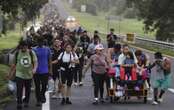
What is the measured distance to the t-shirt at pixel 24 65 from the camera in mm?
16797

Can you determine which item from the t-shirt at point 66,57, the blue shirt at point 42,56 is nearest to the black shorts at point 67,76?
the t-shirt at point 66,57

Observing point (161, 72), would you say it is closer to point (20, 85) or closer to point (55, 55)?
point (55, 55)

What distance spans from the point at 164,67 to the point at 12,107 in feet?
15.2

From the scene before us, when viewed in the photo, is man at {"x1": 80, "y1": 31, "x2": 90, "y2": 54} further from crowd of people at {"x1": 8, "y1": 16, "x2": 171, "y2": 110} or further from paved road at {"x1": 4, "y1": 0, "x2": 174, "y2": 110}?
paved road at {"x1": 4, "y1": 0, "x2": 174, "y2": 110}

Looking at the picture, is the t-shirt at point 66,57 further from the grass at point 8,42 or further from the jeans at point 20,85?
the grass at point 8,42

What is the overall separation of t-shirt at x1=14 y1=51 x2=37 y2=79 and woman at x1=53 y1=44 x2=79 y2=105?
1850 millimetres

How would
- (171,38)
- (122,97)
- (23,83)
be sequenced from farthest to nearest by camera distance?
(171,38) → (122,97) → (23,83)

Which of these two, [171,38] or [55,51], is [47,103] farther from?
[171,38]

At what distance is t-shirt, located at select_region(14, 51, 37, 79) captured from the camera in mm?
16797

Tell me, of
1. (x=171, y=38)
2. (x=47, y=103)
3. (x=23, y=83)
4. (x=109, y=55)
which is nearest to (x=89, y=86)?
(x=109, y=55)

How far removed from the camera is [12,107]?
1745 cm

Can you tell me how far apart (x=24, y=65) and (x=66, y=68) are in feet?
6.82

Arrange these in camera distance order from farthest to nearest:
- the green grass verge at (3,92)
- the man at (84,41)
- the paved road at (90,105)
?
the man at (84,41) → the green grass verge at (3,92) → the paved road at (90,105)

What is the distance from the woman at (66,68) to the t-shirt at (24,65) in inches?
72.8
